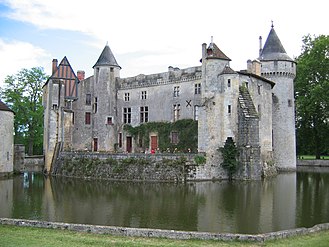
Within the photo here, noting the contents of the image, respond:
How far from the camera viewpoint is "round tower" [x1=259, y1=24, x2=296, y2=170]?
110ft

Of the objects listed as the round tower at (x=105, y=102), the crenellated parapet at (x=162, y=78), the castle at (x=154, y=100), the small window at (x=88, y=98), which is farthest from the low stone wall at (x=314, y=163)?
the small window at (x=88, y=98)

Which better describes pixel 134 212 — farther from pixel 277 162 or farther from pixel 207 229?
pixel 277 162

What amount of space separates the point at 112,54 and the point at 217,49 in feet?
35.2

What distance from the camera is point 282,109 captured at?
1334 inches

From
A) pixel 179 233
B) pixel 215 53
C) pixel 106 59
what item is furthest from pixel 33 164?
pixel 179 233

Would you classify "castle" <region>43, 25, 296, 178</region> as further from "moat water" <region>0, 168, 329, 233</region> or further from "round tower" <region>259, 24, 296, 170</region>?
"moat water" <region>0, 168, 329, 233</region>

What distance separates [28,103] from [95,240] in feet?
109

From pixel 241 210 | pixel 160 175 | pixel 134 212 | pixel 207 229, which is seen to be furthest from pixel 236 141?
pixel 207 229

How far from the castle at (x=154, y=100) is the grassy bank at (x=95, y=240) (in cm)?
1708

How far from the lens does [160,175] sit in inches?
983

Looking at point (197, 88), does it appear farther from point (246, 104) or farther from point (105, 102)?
point (105, 102)

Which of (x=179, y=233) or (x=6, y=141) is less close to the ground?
(x=6, y=141)

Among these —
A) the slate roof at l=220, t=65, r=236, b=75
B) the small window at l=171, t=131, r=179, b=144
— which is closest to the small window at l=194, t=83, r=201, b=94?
the slate roof at l=220, t=65, r=236, b=75

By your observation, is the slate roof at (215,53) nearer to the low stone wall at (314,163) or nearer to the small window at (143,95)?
the small window at (143,95)
